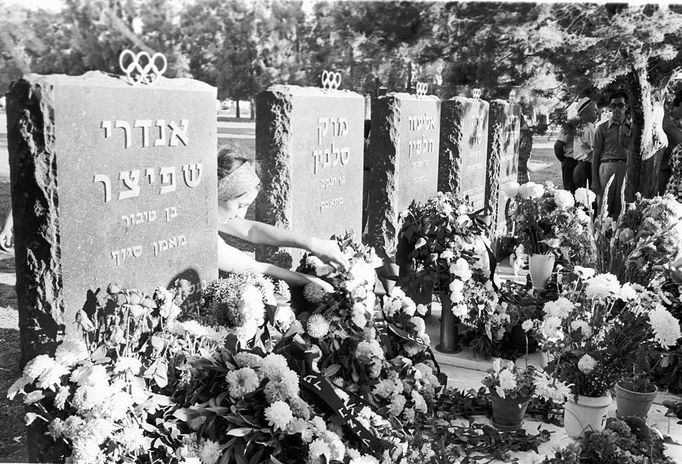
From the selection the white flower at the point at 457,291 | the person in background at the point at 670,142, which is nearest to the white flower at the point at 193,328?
the white flower at the point at 457,291

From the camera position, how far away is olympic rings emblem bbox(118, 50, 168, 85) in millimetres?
2338

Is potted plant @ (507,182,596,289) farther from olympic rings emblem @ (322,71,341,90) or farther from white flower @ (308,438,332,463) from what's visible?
white flower @ (308,438,332,463)

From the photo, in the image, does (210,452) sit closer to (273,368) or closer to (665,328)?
(273,368)

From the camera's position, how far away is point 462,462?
2.71 m

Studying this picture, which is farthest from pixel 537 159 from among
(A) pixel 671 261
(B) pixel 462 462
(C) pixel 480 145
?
(B) pixel 462 462

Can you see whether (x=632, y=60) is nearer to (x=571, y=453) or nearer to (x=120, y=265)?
(x=571, y=453)

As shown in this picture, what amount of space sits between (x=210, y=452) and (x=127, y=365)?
36 cm

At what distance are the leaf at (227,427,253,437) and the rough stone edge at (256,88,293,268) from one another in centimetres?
144

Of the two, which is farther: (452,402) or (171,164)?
(452,402)

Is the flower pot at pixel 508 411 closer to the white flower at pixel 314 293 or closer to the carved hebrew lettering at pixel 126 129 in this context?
the white flower at pixel 314 293

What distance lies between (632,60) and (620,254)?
2812mm

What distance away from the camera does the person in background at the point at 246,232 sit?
3.22 metres

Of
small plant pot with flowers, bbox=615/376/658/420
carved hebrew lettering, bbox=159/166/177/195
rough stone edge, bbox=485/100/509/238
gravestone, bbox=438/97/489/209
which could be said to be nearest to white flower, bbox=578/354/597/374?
small plant pot with flowers, bbox=615/376/658/420

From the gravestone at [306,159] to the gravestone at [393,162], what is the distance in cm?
52
